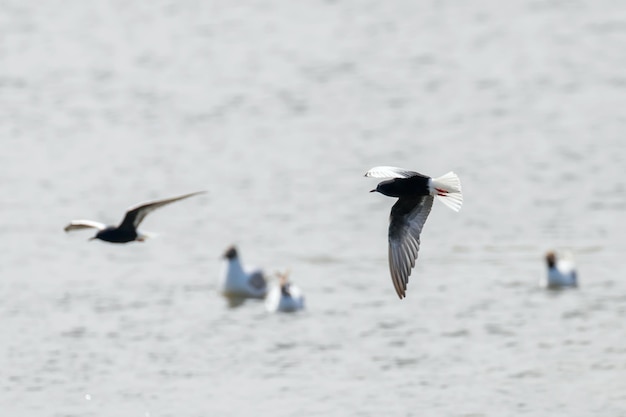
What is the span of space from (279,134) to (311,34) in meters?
10.1

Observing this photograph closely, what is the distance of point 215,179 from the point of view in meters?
29.0

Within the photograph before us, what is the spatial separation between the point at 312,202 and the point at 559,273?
6035mm

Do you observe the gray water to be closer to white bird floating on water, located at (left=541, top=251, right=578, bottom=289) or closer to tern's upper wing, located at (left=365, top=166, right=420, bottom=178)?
white bird floating on water, located at (left=541, top=251, right=578, bottom=289)

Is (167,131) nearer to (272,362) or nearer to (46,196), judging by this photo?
(46,196)

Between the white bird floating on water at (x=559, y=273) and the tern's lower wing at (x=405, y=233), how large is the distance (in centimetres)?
944

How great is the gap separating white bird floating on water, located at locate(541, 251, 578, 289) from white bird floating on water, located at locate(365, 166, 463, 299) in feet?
31.0

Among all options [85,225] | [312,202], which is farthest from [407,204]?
[312,202]

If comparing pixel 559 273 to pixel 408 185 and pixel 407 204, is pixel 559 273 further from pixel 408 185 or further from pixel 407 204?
pixel 408 185

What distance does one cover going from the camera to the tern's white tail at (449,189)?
1211 centimetres

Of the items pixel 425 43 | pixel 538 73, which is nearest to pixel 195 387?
pixel 538 73

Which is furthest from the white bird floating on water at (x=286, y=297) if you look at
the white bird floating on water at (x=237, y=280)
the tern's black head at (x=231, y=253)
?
the tern's black head at (x=231, y=253)

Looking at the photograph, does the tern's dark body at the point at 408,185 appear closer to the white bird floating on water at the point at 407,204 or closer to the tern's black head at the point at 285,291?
the white bird floating on water at the point at 407,204

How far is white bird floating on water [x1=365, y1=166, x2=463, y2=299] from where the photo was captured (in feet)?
40.1

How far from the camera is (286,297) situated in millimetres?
21875
